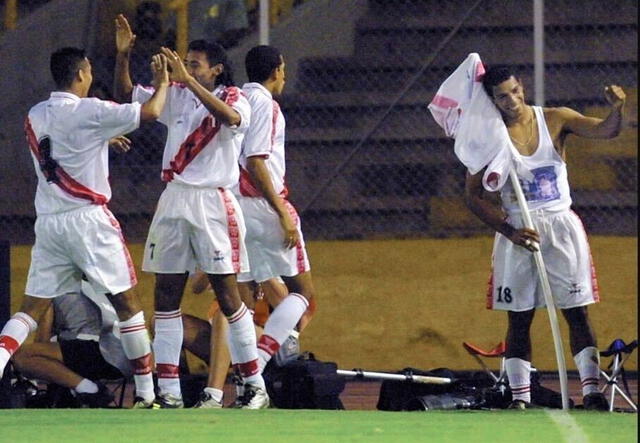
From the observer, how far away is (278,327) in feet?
31.5

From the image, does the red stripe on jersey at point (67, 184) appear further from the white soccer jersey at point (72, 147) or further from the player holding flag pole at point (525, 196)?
the player holding flag pole at point (525, 196)

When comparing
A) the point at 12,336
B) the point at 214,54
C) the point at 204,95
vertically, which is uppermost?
the point at 214,54

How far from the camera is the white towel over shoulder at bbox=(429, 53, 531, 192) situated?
919cm

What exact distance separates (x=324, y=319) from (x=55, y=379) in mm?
3125

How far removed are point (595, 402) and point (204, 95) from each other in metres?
2.56

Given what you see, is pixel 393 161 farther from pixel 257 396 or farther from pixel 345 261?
pixel 257 396

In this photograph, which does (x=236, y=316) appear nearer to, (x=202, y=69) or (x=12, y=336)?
(x=12, y=336)

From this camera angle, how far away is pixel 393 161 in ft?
42.5

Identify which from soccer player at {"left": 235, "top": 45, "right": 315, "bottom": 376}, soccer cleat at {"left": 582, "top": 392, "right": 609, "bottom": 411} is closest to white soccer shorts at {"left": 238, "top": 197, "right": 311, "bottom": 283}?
soccer player at {"left": 235, "top": 45, "right": 315, "bottom": 376}

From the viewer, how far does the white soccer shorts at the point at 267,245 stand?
32.1 ft

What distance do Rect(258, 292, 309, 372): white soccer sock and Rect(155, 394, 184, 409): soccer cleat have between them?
0.63 m

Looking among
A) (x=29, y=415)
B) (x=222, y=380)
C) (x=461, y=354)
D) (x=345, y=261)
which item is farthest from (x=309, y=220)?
(x=29, y=415)

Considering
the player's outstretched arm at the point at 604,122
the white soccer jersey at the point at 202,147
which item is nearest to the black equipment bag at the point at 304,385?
the white soccer jersey at the point at 202,147

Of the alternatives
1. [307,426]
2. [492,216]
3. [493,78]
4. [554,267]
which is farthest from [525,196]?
[307,426]
